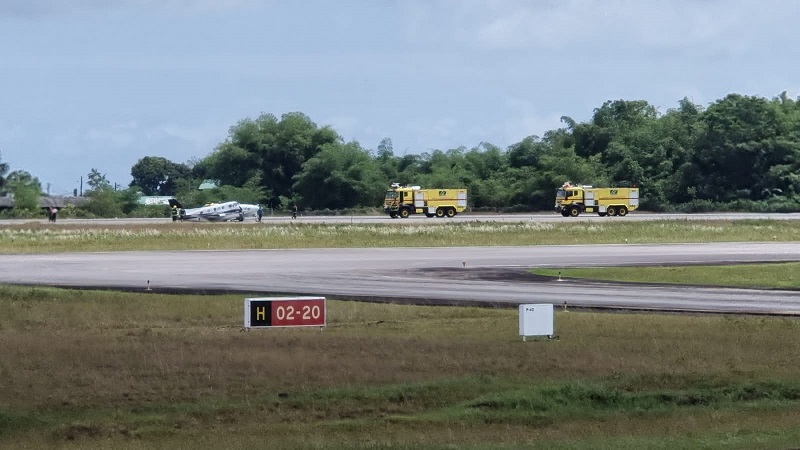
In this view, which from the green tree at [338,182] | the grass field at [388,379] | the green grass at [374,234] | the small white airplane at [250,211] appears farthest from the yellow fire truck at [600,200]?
the grass field at [388,379]

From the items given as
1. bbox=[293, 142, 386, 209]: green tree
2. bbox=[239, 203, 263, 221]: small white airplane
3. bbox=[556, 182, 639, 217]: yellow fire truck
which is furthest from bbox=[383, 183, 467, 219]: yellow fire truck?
bbox=[293, 142, 386, 209]: green tree

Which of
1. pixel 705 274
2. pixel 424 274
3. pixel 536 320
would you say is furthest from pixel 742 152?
pixel 536 320

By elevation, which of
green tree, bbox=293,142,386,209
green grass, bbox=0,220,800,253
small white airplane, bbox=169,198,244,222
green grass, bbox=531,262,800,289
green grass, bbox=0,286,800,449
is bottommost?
green grass, bbox=0,286,800,449

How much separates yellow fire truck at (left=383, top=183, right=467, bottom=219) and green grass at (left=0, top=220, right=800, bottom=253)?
15.4m

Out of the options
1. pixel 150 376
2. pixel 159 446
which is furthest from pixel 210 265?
pixel 159 446

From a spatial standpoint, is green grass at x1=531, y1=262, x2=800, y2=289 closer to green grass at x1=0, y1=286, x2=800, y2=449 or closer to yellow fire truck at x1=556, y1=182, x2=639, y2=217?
green grass at x1=0, y1=286, x2=800, y2=449

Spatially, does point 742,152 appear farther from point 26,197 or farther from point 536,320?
point 536,320

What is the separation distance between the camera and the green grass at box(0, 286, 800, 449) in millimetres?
18797

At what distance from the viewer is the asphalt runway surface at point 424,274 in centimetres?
3988

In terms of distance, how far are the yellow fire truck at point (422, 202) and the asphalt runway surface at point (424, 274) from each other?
3873 cm

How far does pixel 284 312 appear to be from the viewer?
31.3 m

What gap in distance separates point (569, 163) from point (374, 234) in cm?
5625

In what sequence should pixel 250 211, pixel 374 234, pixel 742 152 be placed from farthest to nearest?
pixel 742 152
pixel 250 211
pixel 374 234

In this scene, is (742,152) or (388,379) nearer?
(388,379)
